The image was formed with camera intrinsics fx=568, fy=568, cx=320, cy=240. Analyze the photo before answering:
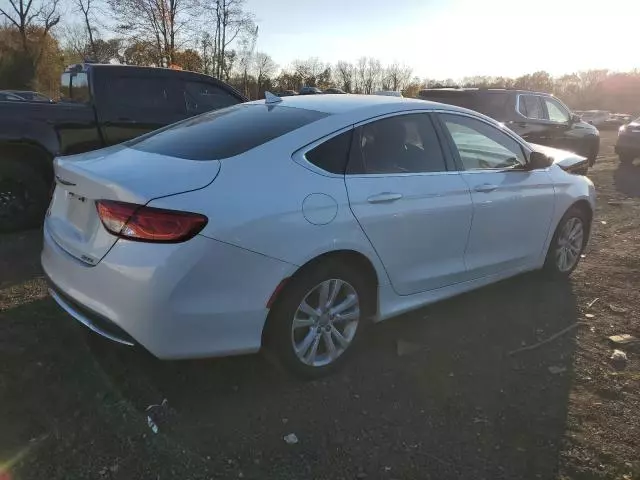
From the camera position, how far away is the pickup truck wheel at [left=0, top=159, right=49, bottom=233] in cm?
564

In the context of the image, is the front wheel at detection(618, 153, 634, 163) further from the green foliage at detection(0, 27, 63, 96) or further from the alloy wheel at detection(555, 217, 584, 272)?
the green foliage at detection(0, 27, 63, 96)

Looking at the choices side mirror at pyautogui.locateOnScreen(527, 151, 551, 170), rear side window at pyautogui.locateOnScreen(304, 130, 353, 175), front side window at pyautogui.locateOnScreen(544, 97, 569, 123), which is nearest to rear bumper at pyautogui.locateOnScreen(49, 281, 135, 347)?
rear side window at pyautogui.locateOnScreen(304, 130, 353, 175)

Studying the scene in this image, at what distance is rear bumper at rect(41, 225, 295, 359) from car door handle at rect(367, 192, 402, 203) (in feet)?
2.29

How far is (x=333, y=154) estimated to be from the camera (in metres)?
3.22

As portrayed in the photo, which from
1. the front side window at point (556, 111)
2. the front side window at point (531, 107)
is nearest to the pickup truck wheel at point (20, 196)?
the front side window at point (531, 107)

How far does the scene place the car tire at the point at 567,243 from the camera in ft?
16.3

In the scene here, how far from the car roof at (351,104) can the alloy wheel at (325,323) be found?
108 cm

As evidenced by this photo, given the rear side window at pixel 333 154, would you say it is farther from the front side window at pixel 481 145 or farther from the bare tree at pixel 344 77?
the bare tree at pixel 344 77

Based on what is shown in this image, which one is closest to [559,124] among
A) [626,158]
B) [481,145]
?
[626,158]

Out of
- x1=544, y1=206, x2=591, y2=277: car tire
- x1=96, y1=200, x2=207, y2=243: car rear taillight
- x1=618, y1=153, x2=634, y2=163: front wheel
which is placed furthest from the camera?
x1=618, y1=153, x2=634, y2=163: front wheel

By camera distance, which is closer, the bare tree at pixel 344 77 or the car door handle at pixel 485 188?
the car door handle at pixel 485 188

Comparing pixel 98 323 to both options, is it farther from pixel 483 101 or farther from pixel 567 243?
pixel 483 101

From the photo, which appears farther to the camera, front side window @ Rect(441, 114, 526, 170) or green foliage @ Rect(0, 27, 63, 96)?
green foliage @ Rect(0, 27, 63, 96)

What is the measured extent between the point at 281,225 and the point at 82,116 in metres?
A: 4.19
